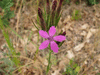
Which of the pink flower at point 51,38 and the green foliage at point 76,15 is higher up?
the green foliage at point 76,15

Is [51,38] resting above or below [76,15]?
below

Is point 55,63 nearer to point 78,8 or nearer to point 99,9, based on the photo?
point 78,8

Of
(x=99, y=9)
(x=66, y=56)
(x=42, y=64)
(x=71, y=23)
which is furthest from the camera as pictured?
(x=99, y=9)

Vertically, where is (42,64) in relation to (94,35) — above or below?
below

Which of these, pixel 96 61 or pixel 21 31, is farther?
pixel 21 31

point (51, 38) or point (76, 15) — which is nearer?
point (51, 38)

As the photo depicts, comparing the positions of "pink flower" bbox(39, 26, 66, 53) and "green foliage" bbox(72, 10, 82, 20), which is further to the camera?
"green foliage" bbox(72, 10, 82, 20)

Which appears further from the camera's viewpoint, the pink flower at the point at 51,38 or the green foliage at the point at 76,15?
the green foliage at the point at 76,15

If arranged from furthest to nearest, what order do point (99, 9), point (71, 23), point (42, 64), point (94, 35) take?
point (99, 9) → point (71, 23) → point (94, 35) → point (42, 64)

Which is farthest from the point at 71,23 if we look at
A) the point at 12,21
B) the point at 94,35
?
the point at 12,21

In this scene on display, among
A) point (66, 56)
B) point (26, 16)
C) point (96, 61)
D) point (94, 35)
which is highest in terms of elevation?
point (26, 16)

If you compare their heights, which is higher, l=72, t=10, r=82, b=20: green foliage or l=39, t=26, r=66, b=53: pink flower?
l=72, t=10, r=82, b=20: green foliage
